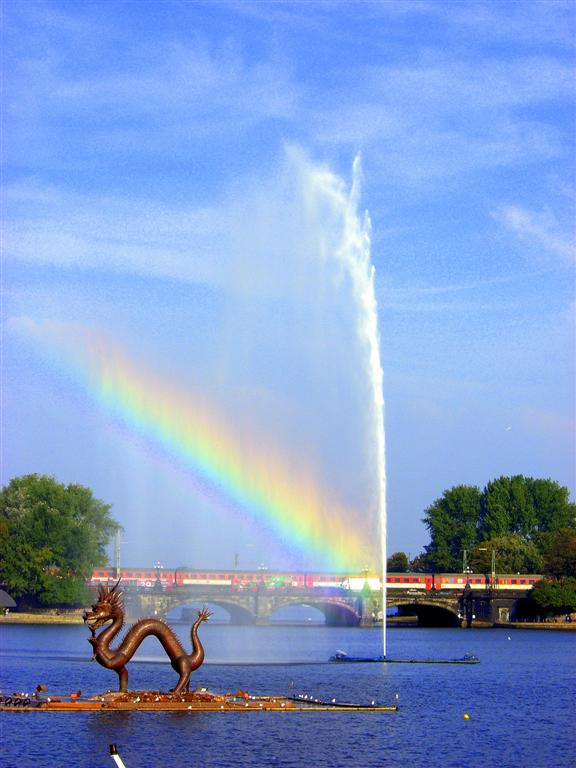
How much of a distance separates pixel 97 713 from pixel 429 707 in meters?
14.0

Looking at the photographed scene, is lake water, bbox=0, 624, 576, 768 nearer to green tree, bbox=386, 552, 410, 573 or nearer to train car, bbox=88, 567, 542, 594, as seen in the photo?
train car, bbox=88, 567, 542, 594

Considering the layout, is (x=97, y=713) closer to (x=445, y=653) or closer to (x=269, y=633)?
(x=445, y=653)

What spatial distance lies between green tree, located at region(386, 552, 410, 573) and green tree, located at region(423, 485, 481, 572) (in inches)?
659

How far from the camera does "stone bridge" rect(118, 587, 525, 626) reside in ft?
400

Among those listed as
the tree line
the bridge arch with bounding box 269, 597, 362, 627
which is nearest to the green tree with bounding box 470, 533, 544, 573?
the tree line

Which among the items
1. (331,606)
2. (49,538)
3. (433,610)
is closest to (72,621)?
(49,538)

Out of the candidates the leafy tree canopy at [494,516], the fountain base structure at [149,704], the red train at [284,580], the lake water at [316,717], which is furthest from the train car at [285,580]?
the fountain base structure at [149,704]

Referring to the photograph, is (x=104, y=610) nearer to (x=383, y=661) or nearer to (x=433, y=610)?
(x=383, y=661)

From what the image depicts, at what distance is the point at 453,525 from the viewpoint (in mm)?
168500

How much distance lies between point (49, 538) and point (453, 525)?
6599cm

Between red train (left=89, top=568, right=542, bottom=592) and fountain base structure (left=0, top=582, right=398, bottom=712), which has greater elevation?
red train (left=89, top=568, right=542, bottom=592)

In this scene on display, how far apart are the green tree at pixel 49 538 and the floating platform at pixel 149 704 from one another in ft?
236

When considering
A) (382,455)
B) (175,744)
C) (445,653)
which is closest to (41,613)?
(445,653)

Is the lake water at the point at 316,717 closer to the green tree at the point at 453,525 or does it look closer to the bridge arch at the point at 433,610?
the bridge arch at the point at 433,610
